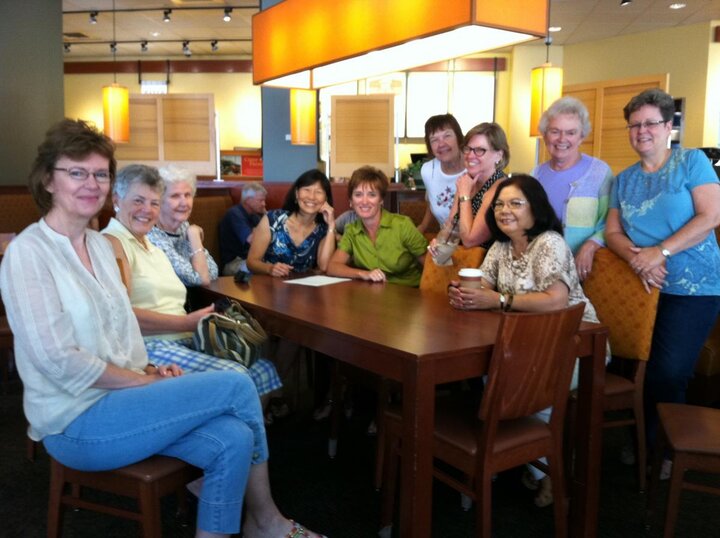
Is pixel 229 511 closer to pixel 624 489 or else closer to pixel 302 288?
pixel 302 288

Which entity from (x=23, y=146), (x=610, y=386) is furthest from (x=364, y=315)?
(x=23, y=146)

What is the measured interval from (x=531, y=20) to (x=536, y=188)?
23.7 inches

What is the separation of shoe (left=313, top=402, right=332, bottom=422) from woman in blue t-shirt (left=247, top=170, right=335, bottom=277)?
0.69 metres

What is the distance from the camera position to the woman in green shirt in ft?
9.78

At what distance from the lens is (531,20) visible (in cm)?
225

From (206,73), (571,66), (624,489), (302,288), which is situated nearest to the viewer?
(624,489)

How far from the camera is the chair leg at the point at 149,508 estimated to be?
1.50 m

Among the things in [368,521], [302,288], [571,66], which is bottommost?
[368,521]

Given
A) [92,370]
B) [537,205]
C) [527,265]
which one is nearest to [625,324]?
[527,265]

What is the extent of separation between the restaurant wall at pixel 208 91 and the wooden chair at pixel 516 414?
1106 centimetres

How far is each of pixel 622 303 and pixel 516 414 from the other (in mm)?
844

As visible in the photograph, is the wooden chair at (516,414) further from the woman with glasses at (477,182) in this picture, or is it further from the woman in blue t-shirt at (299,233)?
the woman in blue t-shirt at (299,233)

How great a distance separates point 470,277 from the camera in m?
2.08

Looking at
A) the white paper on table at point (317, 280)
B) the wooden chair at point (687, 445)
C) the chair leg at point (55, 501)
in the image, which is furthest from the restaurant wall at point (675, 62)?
the chair leg at point (55, 501)
